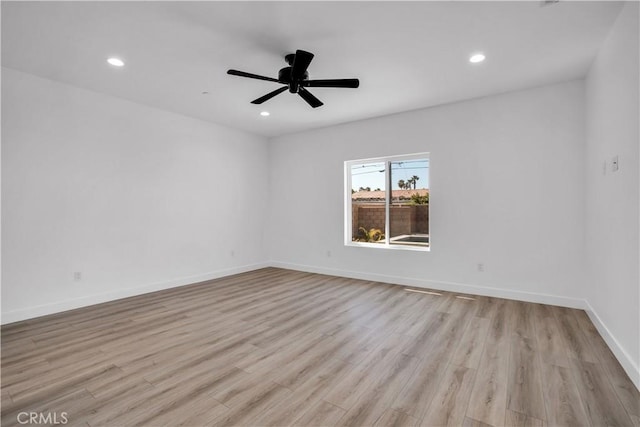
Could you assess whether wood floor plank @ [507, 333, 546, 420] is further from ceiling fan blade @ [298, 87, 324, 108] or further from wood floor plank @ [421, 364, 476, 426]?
ceiling fan blade @ [298, 87, 324, 108]

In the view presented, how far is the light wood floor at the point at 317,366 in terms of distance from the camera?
177cm

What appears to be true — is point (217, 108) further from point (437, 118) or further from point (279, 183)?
point (437, 118)

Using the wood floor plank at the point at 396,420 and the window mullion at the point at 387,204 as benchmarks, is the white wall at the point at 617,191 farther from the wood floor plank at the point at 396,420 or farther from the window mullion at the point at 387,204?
the window mullion at the point at 387,204

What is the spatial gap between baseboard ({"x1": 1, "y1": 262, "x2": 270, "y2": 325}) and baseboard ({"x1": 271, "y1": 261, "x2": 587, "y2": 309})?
73.6 inches

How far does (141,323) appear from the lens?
10.5 ft

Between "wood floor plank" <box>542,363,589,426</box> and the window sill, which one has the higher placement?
the window sill

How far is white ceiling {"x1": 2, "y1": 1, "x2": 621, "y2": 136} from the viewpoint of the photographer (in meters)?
2.33

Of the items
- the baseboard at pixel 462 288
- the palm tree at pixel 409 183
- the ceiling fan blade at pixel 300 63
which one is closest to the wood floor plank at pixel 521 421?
the baseboard at pixel 462 288

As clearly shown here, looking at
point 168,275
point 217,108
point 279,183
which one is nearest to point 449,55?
point 217,108

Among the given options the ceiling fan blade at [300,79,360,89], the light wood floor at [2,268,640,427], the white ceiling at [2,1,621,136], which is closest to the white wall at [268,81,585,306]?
the white ceiling at [2,1,621,136]

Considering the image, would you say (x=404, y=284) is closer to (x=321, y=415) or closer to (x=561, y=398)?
(x=561, y=398)

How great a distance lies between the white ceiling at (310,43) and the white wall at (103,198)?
0.49 m

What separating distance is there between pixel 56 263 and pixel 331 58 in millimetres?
3988

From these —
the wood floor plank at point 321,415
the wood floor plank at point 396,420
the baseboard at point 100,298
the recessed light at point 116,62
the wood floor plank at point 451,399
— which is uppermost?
the recessed light at point 116,62
